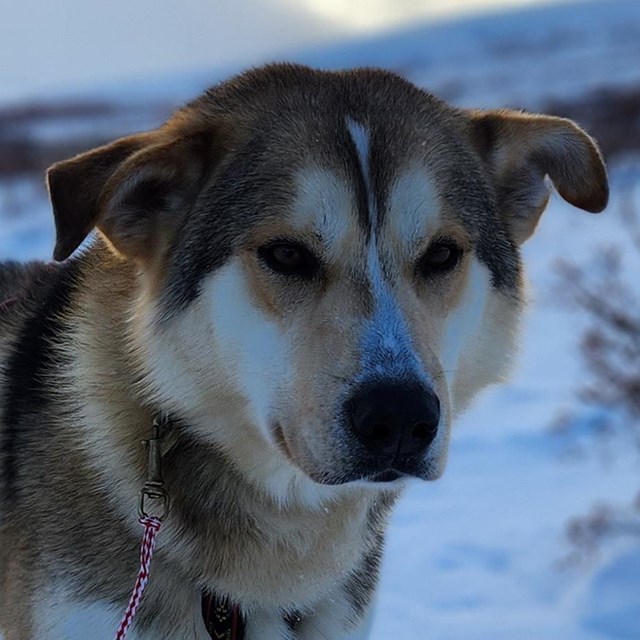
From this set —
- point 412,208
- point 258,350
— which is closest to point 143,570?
point 258,350

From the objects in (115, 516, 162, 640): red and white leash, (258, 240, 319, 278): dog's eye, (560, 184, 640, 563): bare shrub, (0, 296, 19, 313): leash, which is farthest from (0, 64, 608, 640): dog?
(560, 184, 640, 563): bare shrub

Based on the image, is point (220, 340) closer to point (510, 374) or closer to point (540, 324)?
point (510, 374)

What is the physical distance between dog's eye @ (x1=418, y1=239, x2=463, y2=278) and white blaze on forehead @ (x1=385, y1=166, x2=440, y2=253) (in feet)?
0.14

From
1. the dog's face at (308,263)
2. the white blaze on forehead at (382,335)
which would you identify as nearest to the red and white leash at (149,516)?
the dog's face at (308,263)

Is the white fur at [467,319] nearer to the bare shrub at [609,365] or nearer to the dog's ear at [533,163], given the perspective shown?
the dog's ear at [533,163]

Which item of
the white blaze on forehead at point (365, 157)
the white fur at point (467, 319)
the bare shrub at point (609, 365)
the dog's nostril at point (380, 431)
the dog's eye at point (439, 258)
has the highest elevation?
the white blaze on forehead at point (365, 157)

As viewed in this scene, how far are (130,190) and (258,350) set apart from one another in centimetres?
44

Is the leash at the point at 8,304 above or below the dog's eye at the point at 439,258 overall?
below

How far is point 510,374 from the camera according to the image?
2637mm

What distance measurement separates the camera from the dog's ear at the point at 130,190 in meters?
2.12

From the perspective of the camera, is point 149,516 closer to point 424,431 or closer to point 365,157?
point 424,431

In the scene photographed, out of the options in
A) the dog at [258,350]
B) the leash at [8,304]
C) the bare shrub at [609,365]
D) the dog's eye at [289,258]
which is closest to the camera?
the dog at [258,350]

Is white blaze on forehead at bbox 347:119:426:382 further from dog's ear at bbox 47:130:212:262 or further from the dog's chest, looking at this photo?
the dog's chest

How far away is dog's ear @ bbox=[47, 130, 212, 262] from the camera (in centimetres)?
212
